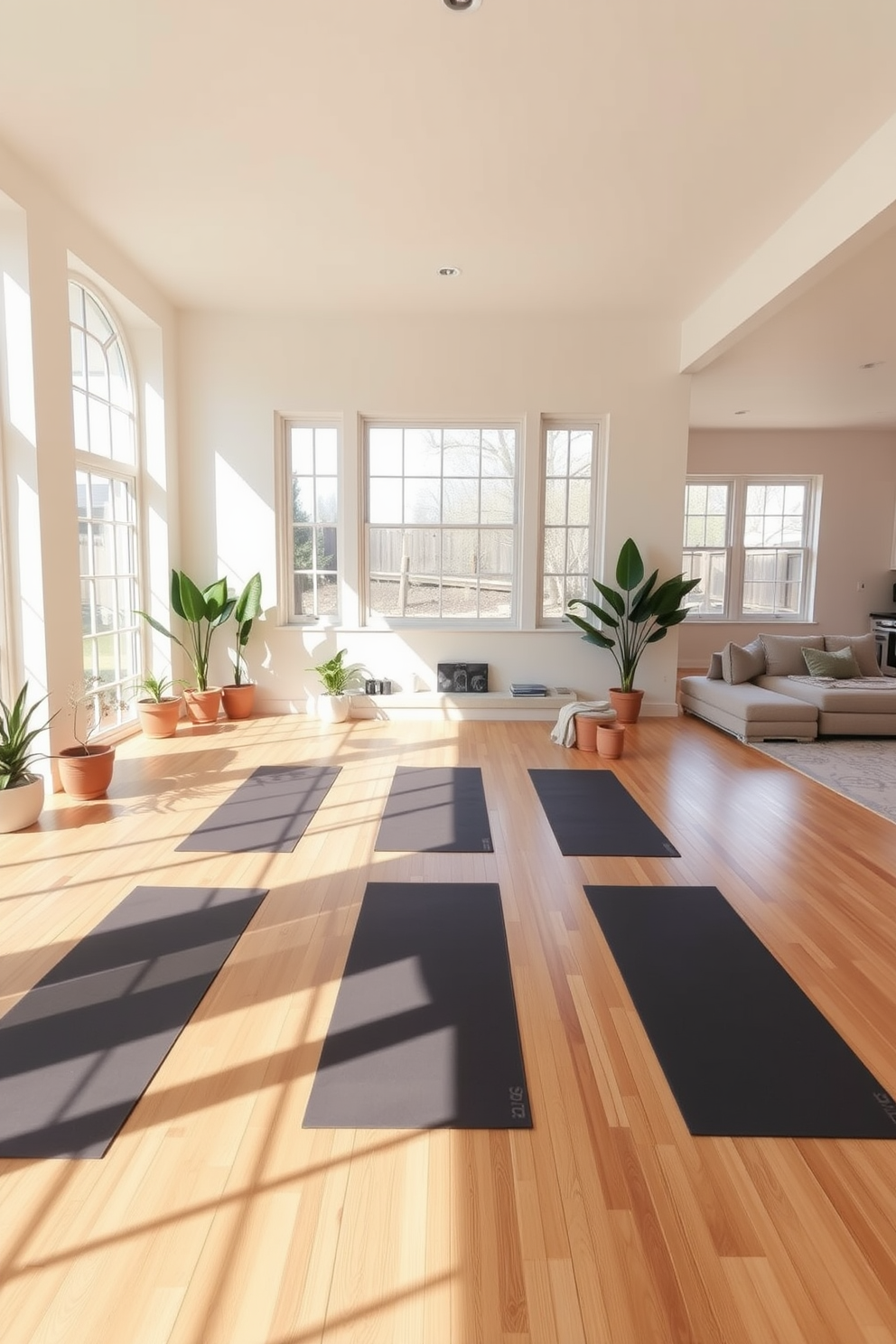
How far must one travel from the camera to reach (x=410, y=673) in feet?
21.0

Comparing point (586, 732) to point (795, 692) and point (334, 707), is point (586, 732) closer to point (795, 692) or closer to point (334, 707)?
point (795, 692)

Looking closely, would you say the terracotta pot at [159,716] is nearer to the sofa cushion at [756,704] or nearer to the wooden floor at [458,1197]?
the wooden floor at [458,1197]

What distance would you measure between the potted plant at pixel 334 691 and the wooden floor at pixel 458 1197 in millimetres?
3301

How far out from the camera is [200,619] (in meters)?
5.88

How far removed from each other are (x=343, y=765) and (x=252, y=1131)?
10.3 ft

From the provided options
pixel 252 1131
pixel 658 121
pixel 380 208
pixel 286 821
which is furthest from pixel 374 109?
pixel 252 1131

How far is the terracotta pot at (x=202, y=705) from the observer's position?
5.91 metres

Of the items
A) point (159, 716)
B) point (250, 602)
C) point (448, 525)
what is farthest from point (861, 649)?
point (159, 716)

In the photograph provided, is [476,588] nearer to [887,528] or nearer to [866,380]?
[866,380]

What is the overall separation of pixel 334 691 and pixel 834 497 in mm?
7170

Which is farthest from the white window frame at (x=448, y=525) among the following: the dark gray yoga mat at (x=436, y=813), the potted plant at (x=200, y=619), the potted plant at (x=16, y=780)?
the potted plant at (x=16, y=780)

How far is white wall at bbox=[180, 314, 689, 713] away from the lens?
611cm

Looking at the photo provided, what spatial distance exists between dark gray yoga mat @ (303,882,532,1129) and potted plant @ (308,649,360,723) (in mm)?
3284

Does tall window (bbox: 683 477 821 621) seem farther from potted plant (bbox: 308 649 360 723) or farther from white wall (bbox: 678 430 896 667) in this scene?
potted plant (bbox: 308 649 360 723)
